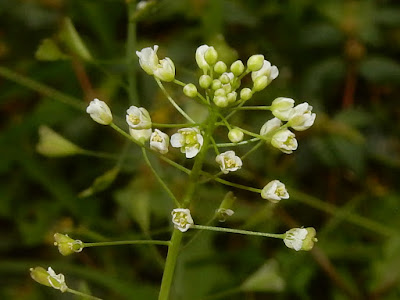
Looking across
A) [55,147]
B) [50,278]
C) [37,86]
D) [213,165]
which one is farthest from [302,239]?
[37,86]

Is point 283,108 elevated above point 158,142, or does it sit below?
above

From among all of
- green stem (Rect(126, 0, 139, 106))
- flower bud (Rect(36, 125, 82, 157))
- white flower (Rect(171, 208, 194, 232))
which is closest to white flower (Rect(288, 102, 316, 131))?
white flower (Rect(171, 208, 194, 232))

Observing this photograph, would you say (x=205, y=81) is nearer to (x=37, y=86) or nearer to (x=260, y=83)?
(x=260, y=83)

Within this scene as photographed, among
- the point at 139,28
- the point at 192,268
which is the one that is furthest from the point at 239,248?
the point at 139,28

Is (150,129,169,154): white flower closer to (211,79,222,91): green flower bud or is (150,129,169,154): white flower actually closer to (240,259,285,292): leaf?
(211,79,222,91): green flower bud

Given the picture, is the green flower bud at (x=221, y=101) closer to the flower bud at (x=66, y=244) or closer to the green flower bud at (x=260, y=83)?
the green flower bud at (x=260, y=83)

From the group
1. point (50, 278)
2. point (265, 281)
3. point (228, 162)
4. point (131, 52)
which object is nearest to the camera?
point (228, 162)

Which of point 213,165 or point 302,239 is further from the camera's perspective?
point 213,165
